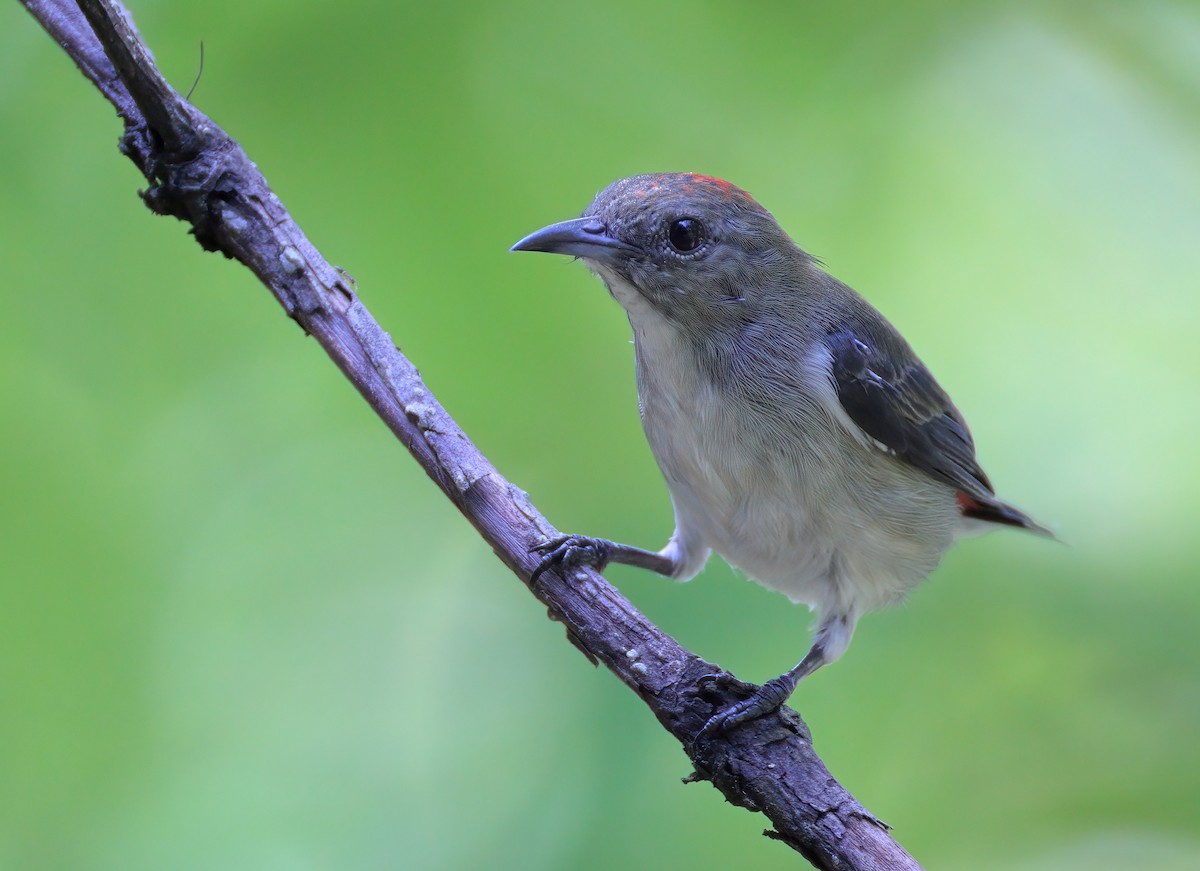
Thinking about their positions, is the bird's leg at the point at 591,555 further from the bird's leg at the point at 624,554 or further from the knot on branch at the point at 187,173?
the knot on branch at the point at 187,173

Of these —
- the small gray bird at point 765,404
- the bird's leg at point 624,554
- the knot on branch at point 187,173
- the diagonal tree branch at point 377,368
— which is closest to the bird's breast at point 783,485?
the small gray bird at point 765,404

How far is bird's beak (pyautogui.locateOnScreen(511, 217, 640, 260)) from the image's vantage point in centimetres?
212

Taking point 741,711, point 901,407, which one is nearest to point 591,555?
point 741,711

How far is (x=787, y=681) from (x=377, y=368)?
37.4 inches

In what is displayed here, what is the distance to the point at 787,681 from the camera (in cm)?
200

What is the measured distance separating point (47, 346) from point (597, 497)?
1.59 m

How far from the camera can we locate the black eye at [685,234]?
2.21 m

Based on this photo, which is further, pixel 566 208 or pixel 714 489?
pixel 566 208

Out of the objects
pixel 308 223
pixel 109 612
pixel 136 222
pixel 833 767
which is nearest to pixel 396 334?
pixel 308 223

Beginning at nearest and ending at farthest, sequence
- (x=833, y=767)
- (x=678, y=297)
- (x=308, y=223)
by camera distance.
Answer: (x=678, y=297) < (x=833, y=767) < (x=308, y=223)

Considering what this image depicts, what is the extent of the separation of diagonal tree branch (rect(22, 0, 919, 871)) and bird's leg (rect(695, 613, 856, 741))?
23 mm

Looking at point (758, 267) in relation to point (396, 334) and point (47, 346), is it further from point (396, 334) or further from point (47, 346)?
point (47, 346)

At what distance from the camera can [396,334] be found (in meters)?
2.97

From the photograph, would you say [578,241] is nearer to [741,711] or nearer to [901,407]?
[901,407]
